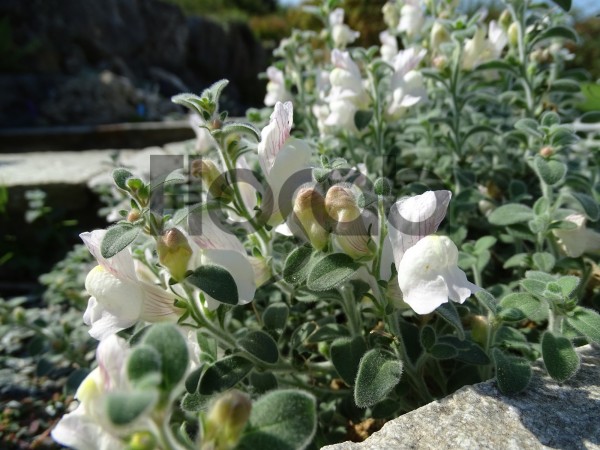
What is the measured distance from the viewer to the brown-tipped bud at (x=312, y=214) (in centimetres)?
104

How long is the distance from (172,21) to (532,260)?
29.8ft

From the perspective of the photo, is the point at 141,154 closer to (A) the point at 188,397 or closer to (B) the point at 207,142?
(B) the point at 207,142

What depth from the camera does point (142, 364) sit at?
0.62 metres

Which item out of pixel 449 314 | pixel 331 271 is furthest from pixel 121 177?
pixel 449 314

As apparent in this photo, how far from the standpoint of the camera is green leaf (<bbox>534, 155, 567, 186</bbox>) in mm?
1359

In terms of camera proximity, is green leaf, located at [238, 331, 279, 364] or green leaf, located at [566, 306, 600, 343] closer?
green leaf, located at [566, 306, 600, 343]

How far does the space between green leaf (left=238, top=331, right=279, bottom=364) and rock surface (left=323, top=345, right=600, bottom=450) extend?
0.87ft

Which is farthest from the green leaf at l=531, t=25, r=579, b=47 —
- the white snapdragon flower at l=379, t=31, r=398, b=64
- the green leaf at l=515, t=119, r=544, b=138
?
the white snapdragon flower at l=379, t=31, r=398, b=64

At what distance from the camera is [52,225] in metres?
3.17

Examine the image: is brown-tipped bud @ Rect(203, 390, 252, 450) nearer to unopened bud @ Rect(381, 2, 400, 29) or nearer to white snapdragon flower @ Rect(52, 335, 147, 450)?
white snapdragon flower @ Rect(52, 335, 147, 450)

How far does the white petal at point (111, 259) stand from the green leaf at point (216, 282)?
123mm

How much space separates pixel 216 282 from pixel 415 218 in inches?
14.2

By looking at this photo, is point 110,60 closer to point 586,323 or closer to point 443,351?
point 443,351

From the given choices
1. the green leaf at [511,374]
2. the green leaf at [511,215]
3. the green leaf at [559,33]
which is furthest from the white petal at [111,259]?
the green leaf at [559,33]
